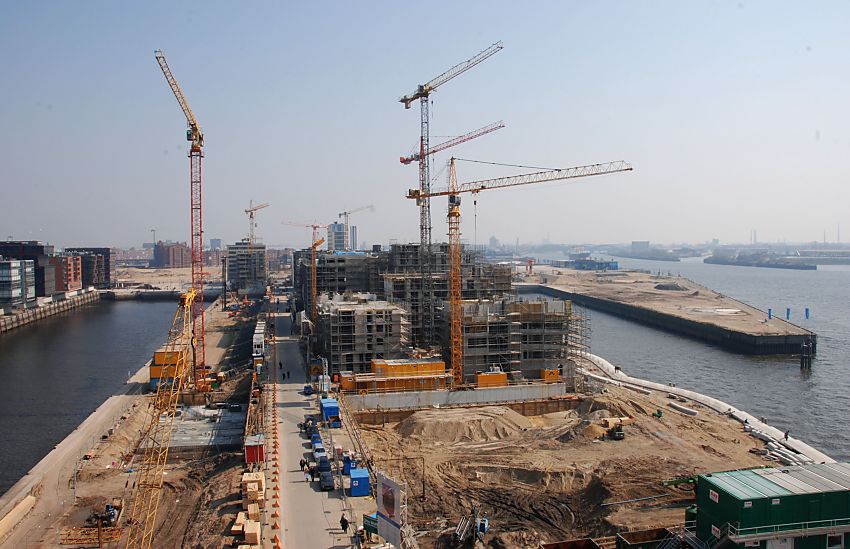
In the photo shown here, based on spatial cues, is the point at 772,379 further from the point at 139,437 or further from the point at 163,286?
the point at 163,286

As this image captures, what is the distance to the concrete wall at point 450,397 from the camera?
132 feet

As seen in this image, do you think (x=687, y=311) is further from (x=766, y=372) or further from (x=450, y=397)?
(x=450, y=397)

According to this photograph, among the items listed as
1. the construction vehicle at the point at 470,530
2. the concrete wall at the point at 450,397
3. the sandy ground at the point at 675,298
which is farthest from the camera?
the sandy ground at the point at 675,298

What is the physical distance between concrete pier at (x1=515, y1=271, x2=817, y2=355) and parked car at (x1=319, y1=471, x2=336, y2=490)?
41379 millimetres

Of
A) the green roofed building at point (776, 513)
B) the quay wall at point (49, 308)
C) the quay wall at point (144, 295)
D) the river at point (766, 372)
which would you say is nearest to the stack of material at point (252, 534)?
the green roofed building at point (776, 513)

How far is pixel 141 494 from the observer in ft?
88.4

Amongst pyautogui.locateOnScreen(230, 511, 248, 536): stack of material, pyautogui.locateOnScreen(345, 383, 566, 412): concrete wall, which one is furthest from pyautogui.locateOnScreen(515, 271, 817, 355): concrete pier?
pyautogui.locateOnScreen(230, 511, 248, 536): stack of material

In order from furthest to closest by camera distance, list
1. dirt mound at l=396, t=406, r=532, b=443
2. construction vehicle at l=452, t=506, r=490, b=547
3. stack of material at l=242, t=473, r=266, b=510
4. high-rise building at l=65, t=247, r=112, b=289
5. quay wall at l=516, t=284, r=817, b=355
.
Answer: high-rise building at l=65, t=247, r=112, b=289
quay wall at l=516, t=284, r=817, b=355
dirt mound at l=396, t=406, r=532, b=443
stack of material at l=242, t=473, r=266, b=510
construction vehicle at l=452, t=506, r=490, b=547

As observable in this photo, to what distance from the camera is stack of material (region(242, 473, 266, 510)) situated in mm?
21641

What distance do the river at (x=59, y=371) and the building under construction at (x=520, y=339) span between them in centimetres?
2441

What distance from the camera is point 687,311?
9388 centimetres

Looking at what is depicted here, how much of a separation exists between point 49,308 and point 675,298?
95953mm

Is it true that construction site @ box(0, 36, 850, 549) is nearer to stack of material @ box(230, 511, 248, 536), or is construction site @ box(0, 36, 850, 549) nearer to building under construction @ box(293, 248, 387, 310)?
stack of material @ box(230, 511, 248, 536)

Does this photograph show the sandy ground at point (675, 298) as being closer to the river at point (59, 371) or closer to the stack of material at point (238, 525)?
the river at point (59, 371)
